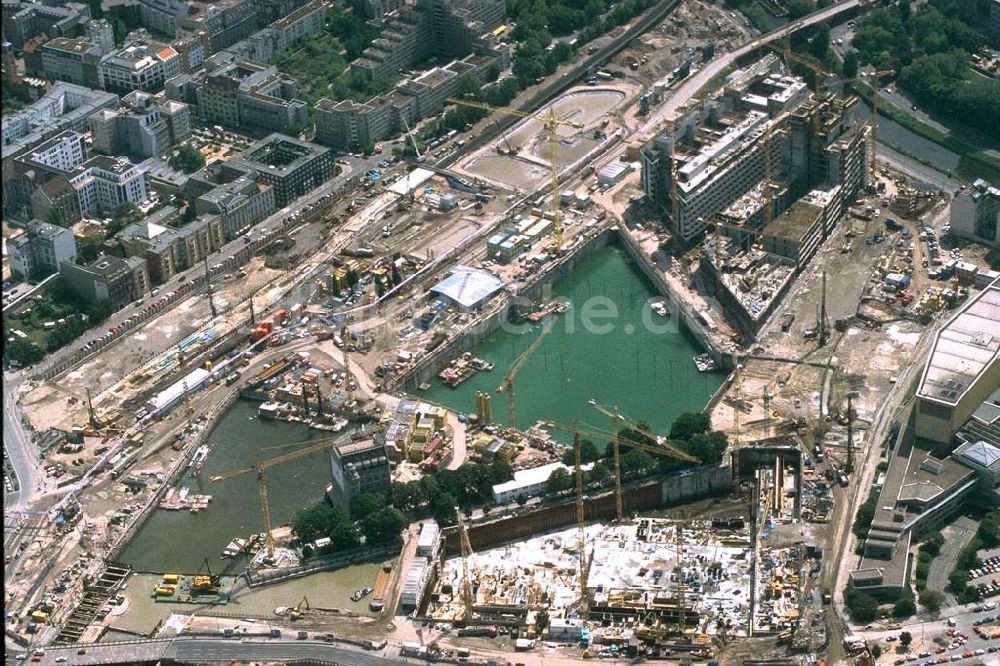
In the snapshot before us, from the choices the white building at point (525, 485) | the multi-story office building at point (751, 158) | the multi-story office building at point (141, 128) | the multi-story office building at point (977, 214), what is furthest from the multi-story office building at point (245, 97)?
the multi-story office building at point (977, 214)

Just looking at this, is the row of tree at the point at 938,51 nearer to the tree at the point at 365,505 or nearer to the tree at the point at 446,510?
the tree at the point at 446,510

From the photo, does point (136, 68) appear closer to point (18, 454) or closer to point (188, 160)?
point (188, 160)

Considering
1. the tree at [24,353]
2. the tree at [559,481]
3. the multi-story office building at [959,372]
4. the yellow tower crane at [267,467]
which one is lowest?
the tree at [24,353]

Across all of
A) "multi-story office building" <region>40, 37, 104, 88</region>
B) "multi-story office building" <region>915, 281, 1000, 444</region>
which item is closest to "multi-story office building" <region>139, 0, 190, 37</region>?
"multi-story office building" <region>40, 37, 104, 88</region>

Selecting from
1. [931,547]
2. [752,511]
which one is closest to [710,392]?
[752,511]

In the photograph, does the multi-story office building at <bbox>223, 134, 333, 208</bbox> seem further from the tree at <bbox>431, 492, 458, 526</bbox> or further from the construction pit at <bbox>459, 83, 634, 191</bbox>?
the tree at <bbox>431, 492, 458, 526</bbox>

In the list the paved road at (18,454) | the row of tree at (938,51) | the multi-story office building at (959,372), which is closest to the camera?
the multi-story office building at (959,372)
